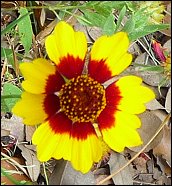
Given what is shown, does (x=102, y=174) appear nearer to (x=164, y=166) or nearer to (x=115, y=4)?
(x=164, y=166)

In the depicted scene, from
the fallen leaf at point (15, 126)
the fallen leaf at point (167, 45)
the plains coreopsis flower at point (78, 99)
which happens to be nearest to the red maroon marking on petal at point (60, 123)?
the plains coreopsis flower at point (78, 99)

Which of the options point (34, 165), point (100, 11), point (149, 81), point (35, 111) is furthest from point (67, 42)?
point (149, 81)

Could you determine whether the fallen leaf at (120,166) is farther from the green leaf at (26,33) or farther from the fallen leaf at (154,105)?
the green leaf at (26,33)

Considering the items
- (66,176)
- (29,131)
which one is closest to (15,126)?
(29,131)

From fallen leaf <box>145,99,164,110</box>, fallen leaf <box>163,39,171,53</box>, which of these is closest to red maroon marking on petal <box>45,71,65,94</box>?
fallen leaf <box>145,99,164,110</box>

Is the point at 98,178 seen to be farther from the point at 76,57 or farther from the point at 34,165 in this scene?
the point at 76,57

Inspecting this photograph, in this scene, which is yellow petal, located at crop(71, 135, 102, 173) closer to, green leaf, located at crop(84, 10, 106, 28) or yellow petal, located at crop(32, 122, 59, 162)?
yellow petal, located at crop(32, 122, 59, 162)
